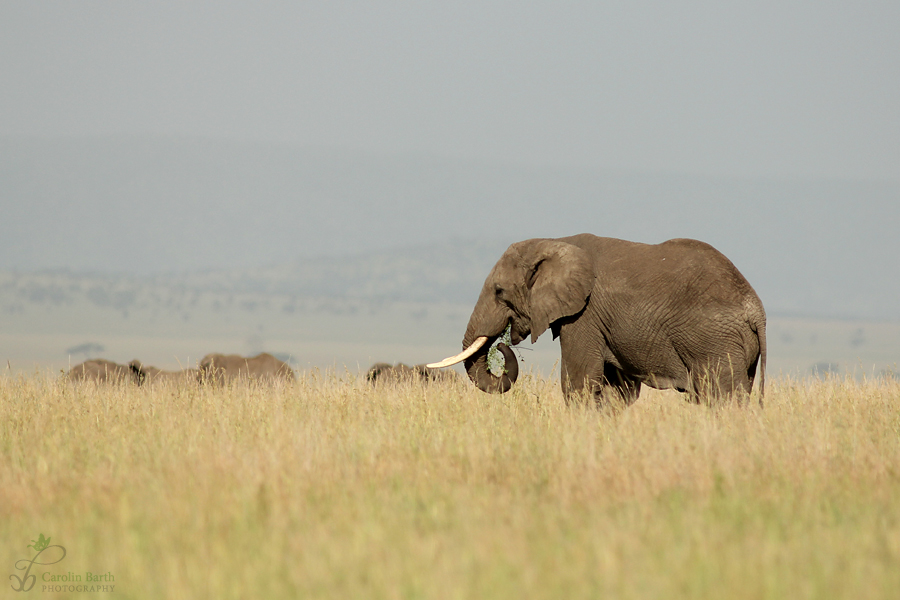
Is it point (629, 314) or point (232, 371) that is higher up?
point (629, 314)

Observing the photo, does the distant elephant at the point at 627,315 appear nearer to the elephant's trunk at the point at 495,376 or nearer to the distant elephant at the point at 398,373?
the elephant's trunk at the point at 495,376

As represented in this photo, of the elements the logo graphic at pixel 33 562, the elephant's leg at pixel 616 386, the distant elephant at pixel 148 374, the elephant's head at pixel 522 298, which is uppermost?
the elephant's head at pixel 522 298

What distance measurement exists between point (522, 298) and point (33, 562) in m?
6.82

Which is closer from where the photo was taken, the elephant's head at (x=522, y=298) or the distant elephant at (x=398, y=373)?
the elephant's head at (x=522, y=298)

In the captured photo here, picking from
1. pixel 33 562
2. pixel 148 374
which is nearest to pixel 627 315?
pixel 33 562

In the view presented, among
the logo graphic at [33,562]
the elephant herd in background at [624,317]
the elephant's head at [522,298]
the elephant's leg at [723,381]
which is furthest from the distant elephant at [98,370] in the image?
the logo graphic at [33,562]

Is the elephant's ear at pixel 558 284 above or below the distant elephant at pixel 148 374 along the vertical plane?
above

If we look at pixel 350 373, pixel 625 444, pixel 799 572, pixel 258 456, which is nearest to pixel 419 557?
pixel 799 572

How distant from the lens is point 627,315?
10391 mm

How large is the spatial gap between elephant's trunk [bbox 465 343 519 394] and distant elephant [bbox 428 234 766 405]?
0.04 ft

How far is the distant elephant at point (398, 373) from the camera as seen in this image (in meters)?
16.3

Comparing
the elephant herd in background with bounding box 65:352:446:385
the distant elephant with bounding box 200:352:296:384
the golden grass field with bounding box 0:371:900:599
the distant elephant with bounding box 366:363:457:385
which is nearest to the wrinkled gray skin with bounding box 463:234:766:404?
the golden grass field with bounding box 0:371:900:599

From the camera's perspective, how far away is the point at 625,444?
333 inches

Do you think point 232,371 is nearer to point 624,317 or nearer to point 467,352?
point 467,352
